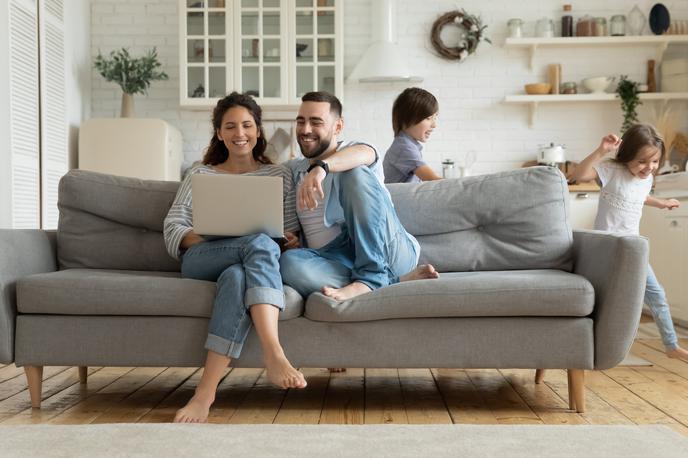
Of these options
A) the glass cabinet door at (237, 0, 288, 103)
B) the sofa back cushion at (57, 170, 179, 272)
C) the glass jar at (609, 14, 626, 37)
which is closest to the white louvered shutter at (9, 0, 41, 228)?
the glass cabinet door at (237, 0, 288, 103)

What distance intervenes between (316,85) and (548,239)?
3.41 m

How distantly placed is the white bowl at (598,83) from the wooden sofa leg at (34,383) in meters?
4.71

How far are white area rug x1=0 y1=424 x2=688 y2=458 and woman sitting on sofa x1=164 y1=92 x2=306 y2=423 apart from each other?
25 cm

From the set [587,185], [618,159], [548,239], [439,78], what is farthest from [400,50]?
[548,239]

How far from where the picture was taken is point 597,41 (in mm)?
6293

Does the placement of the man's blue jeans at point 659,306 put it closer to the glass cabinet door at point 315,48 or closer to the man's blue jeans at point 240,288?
the man's blue jeans at point 240,288

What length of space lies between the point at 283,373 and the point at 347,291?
0.35m

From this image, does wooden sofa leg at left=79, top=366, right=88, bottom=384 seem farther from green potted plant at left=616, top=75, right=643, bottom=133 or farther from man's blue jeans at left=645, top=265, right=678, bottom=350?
green potted plant at left=616, top=75, right=643, bottom=133

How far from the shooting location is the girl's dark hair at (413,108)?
12.8 ft

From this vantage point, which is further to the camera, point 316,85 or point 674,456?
point 316,85

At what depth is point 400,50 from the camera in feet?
21.2

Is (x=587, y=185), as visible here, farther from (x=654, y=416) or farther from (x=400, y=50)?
(x=654, y=416)

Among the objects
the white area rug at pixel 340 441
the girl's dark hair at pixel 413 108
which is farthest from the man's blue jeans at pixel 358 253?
the girl's dark hair at pixel 413 108

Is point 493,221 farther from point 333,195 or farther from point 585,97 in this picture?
point 585,97
